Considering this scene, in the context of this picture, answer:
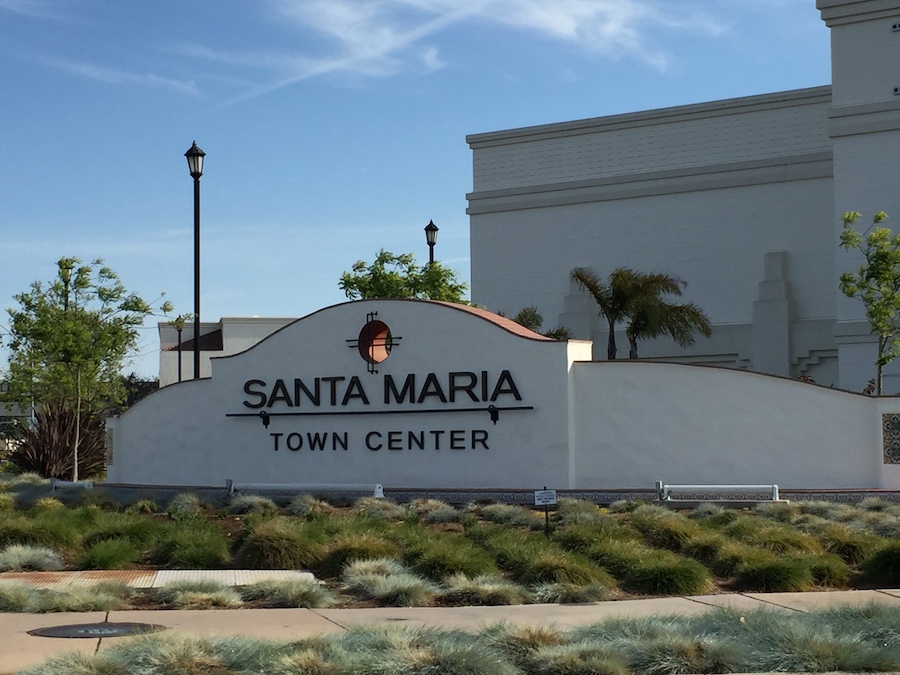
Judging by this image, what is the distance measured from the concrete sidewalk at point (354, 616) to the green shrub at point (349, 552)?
2.47m

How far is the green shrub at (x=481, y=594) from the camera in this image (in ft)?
41.8

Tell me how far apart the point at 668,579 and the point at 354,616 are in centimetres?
370

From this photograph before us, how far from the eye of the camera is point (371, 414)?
86.0ft

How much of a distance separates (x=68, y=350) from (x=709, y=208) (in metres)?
26.5

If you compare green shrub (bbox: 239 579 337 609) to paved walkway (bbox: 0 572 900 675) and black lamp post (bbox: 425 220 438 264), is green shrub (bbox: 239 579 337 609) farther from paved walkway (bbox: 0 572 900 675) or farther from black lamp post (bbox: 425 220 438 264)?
black lamp post (bbox: 425 220 438 264)

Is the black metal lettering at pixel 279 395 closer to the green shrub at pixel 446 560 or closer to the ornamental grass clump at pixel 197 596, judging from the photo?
the green shrub at pixel 446 560

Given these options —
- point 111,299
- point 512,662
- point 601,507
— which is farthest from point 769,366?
point 512,662

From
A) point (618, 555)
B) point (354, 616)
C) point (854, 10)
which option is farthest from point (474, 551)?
point (854, 10)

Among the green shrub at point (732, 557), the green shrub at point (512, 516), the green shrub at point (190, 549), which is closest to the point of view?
the green shrub at point (732, 557)

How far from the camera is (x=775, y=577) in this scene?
13.8 meters

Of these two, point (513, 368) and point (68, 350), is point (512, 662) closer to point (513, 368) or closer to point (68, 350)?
point (513, 368)

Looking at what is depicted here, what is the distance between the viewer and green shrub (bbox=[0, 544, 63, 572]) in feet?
48.6

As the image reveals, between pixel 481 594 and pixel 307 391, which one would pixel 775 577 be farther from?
pixel 307 391

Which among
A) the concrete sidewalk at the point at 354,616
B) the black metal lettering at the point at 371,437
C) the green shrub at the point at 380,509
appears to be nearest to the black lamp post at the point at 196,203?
the black metal lettering at the point at 371,437
